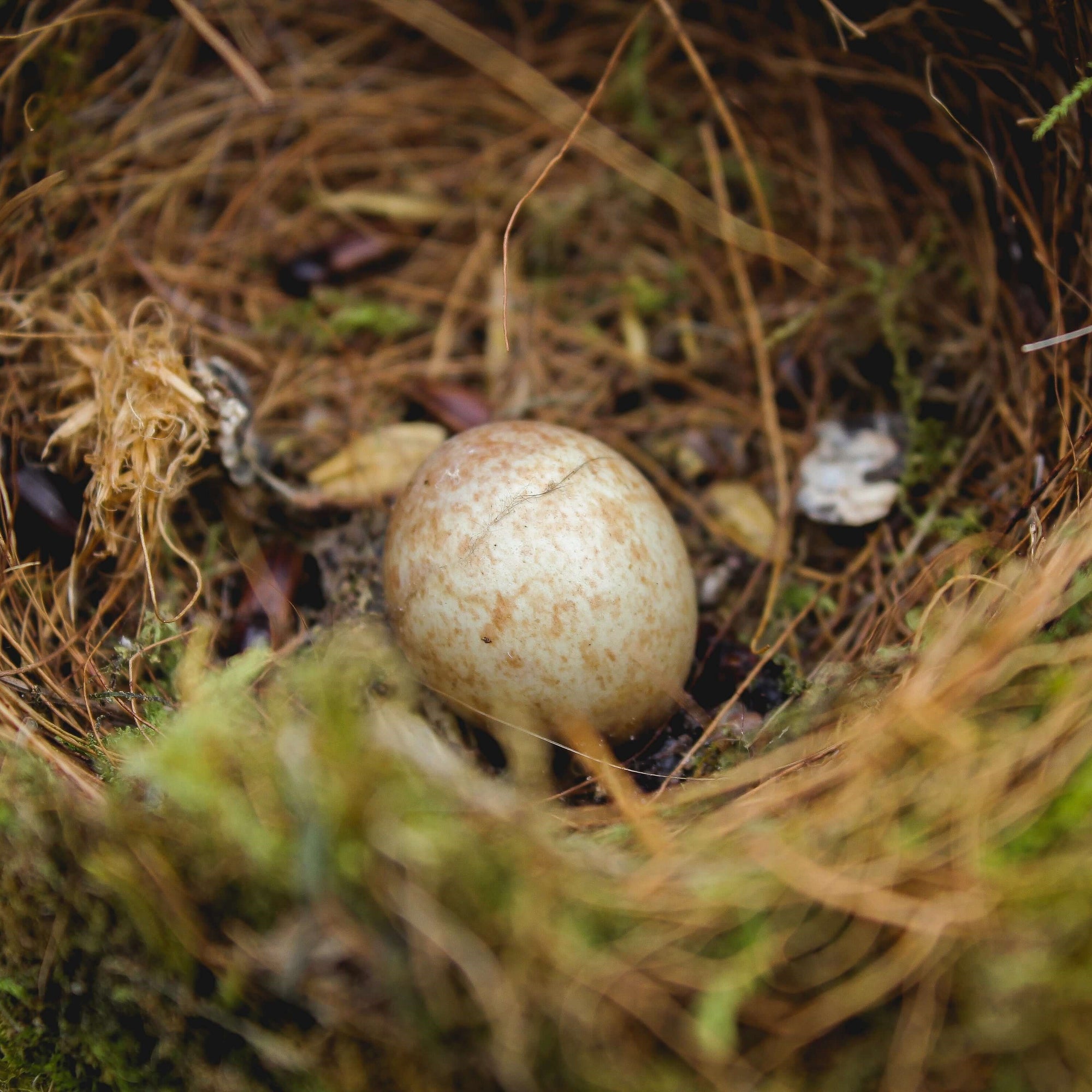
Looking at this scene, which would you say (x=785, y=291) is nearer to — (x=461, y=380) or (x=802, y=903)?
(x=461, y=380)

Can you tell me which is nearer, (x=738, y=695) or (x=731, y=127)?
(x=738, y=695)

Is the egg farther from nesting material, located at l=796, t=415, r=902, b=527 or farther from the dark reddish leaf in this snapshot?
the dark reddish leaf

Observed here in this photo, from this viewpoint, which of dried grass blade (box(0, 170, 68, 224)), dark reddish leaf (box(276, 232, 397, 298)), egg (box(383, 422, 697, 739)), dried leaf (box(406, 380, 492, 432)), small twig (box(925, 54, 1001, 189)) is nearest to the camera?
egg (box(383, 422, 697, 739))

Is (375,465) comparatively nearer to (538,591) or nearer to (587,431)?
(587,431)

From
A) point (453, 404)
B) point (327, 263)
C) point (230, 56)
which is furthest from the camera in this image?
point (327, 263)

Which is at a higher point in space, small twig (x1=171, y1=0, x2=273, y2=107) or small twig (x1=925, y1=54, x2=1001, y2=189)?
small twig (x1=171, y1=0, x2=273, y2=107)

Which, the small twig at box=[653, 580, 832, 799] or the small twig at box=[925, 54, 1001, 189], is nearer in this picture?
the small twig at box=[653, 580, 832, 799]

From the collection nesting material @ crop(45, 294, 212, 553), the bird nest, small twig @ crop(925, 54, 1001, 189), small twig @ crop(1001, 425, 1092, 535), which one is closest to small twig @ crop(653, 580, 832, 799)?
the bird nest

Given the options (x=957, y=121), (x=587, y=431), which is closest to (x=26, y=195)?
(x=587, y=431)
